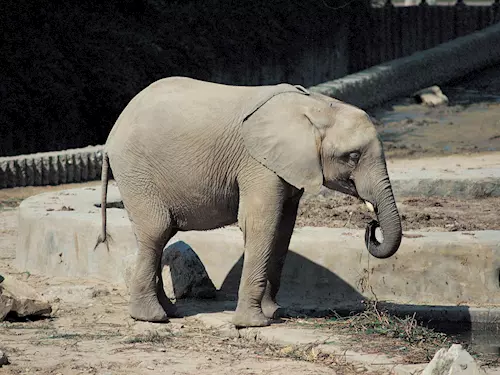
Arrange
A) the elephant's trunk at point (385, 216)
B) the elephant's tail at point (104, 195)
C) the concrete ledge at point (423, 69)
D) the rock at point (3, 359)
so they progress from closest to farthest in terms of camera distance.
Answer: the rock at point (3, 359), the elephant's trunk at point (385, 216), the elephant's tail at point (104, 195), the concrete ledge at point (423, 69)

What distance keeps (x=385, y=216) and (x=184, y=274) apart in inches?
79.6

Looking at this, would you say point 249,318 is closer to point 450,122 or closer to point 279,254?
point 279,254

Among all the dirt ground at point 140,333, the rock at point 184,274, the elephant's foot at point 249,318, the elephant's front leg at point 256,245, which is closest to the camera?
the dirt ground at point 140,333

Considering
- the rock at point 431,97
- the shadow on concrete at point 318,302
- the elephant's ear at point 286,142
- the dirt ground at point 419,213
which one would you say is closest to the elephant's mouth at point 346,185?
the elephant's ear at point 286,142

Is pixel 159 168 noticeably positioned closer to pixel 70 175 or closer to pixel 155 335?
pixel 155 335

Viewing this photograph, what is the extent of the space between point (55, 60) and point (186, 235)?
30.8 ft

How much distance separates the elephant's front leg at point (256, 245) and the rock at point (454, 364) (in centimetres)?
212

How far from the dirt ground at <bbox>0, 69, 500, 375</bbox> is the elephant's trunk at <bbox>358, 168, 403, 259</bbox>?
611mm

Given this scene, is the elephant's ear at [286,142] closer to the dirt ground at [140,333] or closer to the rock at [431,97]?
the dirt ground at [140,333]

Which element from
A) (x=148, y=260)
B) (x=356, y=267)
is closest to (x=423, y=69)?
(x=356, y=267)

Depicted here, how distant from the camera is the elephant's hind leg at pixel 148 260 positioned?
30.3 ft

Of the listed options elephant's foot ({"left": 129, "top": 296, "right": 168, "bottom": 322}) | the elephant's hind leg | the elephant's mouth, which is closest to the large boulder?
the elephant's hind leg

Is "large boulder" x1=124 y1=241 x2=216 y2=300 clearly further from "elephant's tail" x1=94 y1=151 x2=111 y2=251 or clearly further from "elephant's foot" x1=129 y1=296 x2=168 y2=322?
"elephant's foot" x1=129 y1=296 x2=168 y2=322

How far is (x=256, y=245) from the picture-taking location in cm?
884
